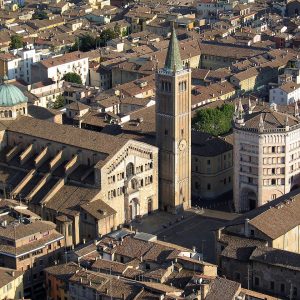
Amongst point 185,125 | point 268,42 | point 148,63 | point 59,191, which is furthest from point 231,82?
point 59,191

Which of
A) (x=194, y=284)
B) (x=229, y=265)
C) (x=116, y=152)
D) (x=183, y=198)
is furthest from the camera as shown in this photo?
(x=183, y=198)

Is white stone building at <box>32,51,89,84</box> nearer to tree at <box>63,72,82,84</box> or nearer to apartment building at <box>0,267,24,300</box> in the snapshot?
tree at <box>63,72,82,84</box>

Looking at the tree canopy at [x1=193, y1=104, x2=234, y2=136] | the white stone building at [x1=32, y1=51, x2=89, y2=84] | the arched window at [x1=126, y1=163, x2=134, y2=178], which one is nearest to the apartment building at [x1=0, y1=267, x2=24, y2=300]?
the arched window at [x1=126, y1=163, x2=134, y2=178]

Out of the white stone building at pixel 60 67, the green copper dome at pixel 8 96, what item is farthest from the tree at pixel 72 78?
the green copper dome at pixel 8 96

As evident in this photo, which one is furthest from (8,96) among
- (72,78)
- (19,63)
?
(19,63)

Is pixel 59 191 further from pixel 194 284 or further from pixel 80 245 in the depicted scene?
pixel 194 284

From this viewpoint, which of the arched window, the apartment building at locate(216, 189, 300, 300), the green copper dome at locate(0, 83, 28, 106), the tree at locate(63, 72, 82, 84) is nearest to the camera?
the apartment building at locate(216, 189, 300, 300)

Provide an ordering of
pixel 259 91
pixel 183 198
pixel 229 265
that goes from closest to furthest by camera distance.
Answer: pixel 229 265 → pixel 183 198 → pixel 259 91
